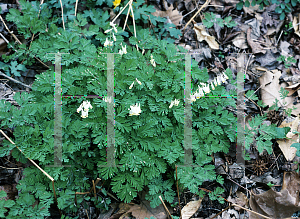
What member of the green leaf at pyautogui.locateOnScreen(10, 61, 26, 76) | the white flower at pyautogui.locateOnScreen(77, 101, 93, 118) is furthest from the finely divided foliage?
the green leaf at pyautogui.locateOnScreen(10, 61, 26, 76)

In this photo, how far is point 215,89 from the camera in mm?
2902

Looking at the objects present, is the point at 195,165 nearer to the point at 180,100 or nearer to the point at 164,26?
the point at 180,100

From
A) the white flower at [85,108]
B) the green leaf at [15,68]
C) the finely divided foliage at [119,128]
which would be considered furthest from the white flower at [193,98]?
the green leaf at [15,68]

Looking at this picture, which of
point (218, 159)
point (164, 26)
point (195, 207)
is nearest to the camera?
point (195, 207)

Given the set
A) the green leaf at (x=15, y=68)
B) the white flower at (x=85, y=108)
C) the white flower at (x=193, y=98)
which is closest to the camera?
the white flower at (x=85, y=108)

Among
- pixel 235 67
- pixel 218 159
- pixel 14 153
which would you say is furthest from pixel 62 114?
pixel 235 67

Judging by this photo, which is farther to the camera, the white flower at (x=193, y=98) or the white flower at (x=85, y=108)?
the white flower at (x=193, y=98)

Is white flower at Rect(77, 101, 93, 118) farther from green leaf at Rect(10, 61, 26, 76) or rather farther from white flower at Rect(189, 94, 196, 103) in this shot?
green leaf at Rect(10, 61, 26, 76)

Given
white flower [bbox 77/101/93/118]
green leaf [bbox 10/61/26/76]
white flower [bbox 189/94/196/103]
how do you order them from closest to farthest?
white flower [bbox 77/101/93/118]
white flower [bbox 189/94/196/103]
green leaf [bbox 10/61/26/76]

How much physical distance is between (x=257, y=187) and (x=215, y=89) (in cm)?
143

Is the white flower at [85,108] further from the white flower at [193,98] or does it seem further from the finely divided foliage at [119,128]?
the white flower at [193,98]

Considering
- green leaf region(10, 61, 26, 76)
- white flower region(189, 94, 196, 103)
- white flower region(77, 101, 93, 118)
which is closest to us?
white flower region(77, 101, 93, 118)

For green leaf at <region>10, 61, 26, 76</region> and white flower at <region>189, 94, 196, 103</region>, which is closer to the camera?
white flower at <region>189, 94, 196, 103</region>

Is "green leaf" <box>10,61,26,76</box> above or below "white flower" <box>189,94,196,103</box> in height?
above
